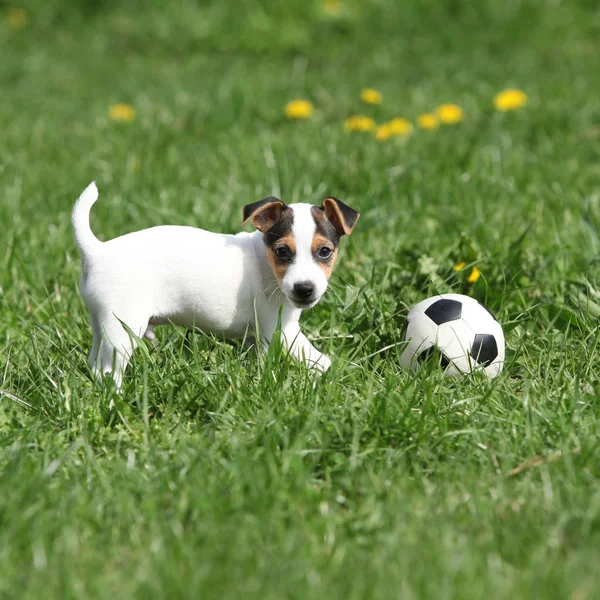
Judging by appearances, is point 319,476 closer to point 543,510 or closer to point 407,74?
point 543,510

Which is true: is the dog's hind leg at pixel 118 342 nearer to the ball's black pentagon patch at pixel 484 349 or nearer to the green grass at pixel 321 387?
the green grass at pixel 321 387

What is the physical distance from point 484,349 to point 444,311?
8.9 inches

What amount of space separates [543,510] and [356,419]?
707 mm

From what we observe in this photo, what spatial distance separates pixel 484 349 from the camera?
346 centimetres

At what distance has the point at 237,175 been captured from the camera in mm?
5820

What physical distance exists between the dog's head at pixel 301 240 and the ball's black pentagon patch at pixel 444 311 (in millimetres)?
498

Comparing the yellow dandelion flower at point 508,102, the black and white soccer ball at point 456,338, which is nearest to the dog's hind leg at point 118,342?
the black and white soccer ball at point 456,338

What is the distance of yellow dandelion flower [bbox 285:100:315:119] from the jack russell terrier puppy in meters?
3.70

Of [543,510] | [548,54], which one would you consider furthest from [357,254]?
[548,54]

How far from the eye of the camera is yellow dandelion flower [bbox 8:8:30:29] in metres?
11.5

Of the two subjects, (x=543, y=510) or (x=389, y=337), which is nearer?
(x=543, y=510)

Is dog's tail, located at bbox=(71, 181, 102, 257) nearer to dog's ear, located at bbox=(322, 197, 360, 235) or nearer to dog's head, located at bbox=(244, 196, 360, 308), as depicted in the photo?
dog's head, located at bbox=(244, 196, 360, 308)

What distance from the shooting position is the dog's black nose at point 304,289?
3.18 metres

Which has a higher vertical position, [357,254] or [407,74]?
[357,254]
